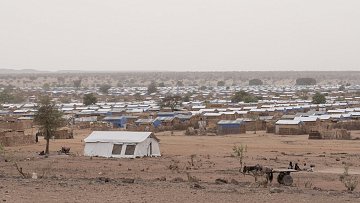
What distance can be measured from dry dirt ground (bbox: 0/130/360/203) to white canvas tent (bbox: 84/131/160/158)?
94 cm

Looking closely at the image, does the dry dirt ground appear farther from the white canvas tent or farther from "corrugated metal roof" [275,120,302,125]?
"corrugated metal roof" [275,120,302,125]

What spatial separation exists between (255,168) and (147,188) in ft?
16.6

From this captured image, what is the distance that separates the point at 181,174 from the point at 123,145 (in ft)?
32.7

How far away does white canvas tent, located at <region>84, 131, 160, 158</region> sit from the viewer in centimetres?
4088

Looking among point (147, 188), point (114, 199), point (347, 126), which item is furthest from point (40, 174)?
point (347, 126)

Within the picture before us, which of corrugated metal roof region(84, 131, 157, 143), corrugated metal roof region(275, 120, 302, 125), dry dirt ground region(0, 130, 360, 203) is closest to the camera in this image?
dry dirt ground region(0, 130, 360, 203)

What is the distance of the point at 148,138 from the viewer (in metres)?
41.5

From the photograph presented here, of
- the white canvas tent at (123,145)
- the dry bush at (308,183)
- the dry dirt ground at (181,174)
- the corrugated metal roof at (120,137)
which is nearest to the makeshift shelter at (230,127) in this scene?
the dry dirt ground at (181,174)

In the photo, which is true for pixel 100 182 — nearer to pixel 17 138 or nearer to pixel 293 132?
pixel 17 138

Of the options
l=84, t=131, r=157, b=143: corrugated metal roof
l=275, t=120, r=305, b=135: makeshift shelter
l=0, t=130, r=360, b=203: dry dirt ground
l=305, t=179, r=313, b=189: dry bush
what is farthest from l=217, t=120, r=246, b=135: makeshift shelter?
l=305, t=179, r=313, b=189: dry bush

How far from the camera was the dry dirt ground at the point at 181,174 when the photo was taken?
A: 933 inches

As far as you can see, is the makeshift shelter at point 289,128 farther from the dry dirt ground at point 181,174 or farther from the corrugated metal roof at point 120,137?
the corrugated metal roof at point 120,137

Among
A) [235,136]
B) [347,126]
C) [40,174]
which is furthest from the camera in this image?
[347,126]

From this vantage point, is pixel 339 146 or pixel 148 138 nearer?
pixel 148 138
